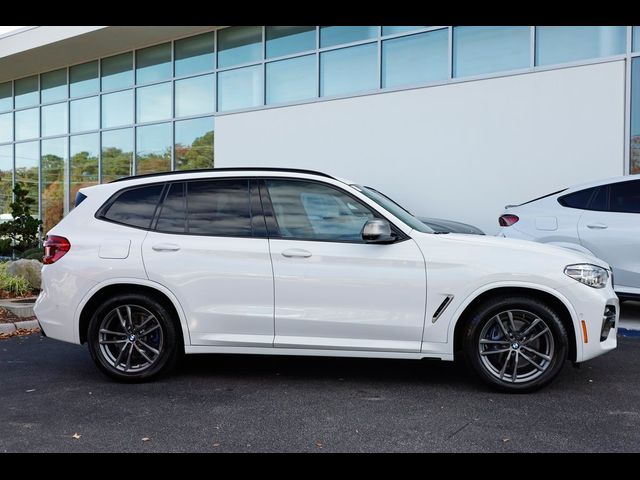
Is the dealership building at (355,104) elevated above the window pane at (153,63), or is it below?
below

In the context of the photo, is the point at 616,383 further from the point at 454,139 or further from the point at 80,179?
the point at 80,179

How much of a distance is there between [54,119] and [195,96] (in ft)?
21.0

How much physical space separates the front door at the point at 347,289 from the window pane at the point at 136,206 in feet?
3.70

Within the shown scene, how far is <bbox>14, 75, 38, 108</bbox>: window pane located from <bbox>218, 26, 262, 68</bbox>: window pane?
837cm

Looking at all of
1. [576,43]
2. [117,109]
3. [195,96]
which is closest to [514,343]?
[576,43]

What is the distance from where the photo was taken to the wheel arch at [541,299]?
431 cm

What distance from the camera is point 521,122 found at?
9.91m

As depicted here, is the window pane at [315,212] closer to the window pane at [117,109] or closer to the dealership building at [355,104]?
the dealership building at [355,104]

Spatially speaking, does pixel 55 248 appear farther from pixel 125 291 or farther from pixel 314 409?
pixel 314 409

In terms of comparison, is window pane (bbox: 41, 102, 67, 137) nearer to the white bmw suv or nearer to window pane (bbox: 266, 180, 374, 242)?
the white bmw suv

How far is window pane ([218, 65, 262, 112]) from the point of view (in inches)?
555

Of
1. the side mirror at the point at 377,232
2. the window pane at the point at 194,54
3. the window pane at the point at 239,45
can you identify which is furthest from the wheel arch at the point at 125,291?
the window pane at the point at 194,54

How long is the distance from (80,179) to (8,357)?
13.4 metres
